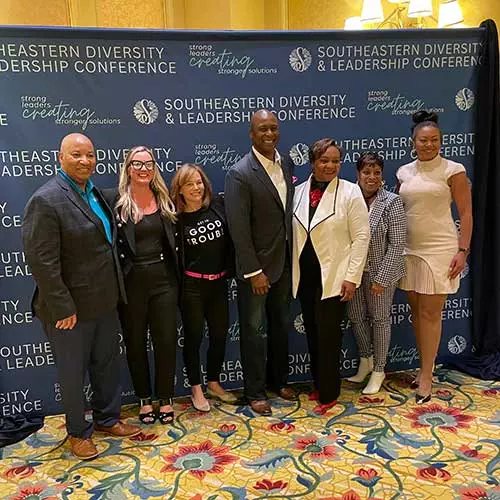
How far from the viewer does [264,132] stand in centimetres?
290

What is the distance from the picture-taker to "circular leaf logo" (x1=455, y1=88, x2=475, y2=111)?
347 centimetres

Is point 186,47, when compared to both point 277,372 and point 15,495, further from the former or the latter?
point 15,495

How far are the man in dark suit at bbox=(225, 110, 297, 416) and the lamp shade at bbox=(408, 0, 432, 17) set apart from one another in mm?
3079

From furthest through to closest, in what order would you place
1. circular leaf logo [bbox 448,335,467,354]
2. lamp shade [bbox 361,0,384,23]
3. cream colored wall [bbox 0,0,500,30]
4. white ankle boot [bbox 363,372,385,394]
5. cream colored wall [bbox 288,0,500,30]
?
1. cream colored wall [bbox 288,0,500,30]
2. lamp shade [bbox 361,0,384,23]
3. cream colored wall [bbox 0,0,500,30]
4. circular leaf logo [bbox 448,335,467,354]
5. white ankle boot [bbox 363,372,385,394]

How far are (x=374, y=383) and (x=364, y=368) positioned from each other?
0.53 feet

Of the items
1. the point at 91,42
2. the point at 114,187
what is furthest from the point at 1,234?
the point at 91,42

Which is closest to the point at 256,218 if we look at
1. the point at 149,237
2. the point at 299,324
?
the point at 149,237

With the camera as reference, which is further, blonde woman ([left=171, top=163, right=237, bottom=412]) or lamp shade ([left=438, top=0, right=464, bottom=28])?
lamp shade ([left=438, top=0, right=464, bottom=28])

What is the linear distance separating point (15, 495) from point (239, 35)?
257 cm

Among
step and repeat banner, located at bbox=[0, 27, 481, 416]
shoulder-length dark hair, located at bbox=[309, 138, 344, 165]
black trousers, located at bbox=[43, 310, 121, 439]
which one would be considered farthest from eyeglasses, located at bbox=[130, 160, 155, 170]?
shoulder-length dark hair, located at bbox=[309, 138, 344, 165]

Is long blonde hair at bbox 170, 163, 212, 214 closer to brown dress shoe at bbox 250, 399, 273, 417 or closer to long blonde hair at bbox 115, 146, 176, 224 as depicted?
long blonde hair at bbox 115, 146, 176, 224

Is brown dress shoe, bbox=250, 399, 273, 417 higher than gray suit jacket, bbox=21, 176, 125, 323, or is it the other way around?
gray suit jacket, bbox=21, 176, 125, 323

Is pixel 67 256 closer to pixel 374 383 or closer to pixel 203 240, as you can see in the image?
pixel 203 240

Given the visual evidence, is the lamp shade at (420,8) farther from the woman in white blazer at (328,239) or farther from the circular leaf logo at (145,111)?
the circular leaf logo at (145,111)
